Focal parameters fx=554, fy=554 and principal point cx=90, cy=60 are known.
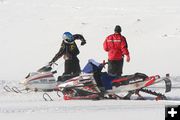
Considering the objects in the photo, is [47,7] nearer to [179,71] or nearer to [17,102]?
[179,71]

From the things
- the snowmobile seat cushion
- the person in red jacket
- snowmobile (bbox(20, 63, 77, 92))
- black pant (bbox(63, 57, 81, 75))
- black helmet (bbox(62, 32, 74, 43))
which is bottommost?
snowmobile (bbox(20, 63, 77, 92))

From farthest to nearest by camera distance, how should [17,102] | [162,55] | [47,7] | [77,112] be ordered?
[47,7]
[162,55]
[17,102]
[77,112]

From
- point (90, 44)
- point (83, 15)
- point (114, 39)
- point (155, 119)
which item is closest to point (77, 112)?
point (155, 119)

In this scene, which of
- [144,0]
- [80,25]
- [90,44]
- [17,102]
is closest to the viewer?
[17,102]

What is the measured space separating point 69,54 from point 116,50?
951mm

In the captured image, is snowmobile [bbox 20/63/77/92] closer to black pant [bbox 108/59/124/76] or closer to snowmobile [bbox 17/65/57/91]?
snowmobile [bbox 17/65/57/91]

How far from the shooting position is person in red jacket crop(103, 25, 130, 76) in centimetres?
1077

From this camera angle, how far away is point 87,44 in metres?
19.4

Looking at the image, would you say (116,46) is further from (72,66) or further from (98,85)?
(98,85)

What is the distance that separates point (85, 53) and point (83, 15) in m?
7.35

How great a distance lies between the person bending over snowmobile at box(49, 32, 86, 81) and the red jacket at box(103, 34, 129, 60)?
25.6 inches

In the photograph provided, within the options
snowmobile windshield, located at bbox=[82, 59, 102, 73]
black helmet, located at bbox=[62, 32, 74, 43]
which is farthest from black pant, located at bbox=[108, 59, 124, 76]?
snowmobile windshield, located at bbox=[82, 59, 102, 73]

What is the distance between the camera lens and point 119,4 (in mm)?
28250

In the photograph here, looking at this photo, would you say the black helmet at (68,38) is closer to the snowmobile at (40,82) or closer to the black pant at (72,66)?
the black pant at (72,66)
